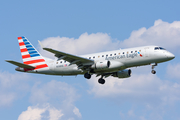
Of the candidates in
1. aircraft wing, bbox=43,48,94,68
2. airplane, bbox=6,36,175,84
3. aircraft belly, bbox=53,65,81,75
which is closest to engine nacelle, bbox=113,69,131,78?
airplane, bbox=6,36,175,84

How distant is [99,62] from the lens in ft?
164

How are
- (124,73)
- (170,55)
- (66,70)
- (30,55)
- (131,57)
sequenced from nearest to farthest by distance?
(170,55)
(131,57)
(66,70)
(124,73)
(30,55)

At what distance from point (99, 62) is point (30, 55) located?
1450 cm

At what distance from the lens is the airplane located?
48469mm

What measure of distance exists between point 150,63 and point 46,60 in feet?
59.0

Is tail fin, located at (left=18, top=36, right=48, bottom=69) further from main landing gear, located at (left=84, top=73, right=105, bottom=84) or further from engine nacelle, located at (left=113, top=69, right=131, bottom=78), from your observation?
engine nacelle, located at (left=113, top=69, right=131, bottom=78)

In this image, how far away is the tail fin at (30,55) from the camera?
2202 inches

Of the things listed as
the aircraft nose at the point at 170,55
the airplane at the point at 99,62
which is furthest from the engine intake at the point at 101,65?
the aircraft nose at the point at 170,55

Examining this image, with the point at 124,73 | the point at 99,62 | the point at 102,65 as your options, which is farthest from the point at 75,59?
the point at 124,73

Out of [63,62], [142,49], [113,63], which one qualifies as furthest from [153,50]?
[63,62]

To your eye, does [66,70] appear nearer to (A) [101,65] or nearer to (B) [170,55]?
(A) [101,65]

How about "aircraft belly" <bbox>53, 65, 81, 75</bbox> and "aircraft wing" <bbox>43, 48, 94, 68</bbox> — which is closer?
"aircraft wing" <bbox>43, 48, 94, 68</bbox>

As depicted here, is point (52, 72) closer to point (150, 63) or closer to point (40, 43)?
point (40, 43)

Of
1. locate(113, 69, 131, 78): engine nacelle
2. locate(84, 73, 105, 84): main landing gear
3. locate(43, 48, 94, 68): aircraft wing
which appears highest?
locate(43, 48, 94, 68): aircraft wing
